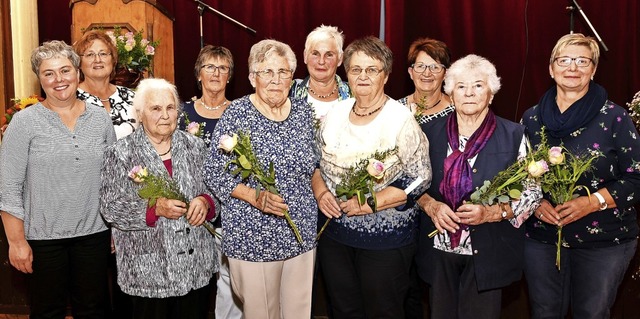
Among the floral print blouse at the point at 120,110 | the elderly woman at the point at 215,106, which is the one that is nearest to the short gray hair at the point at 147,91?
the floral print blouse at the point at 120,110

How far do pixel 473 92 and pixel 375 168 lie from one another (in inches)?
25.1

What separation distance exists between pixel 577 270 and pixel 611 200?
1.27ft

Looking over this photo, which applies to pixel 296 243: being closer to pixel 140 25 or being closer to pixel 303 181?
pixel 303 181

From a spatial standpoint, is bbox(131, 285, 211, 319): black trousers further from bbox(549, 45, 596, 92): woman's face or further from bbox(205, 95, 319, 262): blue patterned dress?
bbox(549, 45, 596, 92): woman's face

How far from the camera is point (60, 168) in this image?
322 cm

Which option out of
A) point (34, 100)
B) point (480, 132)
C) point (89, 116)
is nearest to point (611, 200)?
point (480, 132)

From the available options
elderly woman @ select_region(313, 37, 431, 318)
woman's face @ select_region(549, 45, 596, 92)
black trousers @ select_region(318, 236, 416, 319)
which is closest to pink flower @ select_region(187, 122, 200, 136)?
elderly woman @ select_region(313, 37, 431, 318)

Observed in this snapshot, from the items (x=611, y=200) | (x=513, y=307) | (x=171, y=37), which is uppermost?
(x=171, y=37)

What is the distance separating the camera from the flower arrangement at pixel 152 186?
2.94 metres

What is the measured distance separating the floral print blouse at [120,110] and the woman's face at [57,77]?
0.41 metres

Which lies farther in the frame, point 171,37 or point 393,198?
point 171,37

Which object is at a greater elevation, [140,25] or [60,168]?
[140,25]

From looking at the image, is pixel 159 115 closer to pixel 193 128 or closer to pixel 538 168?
pixel 193 128

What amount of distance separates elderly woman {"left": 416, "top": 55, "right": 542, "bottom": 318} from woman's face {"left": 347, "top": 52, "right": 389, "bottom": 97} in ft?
1.14
